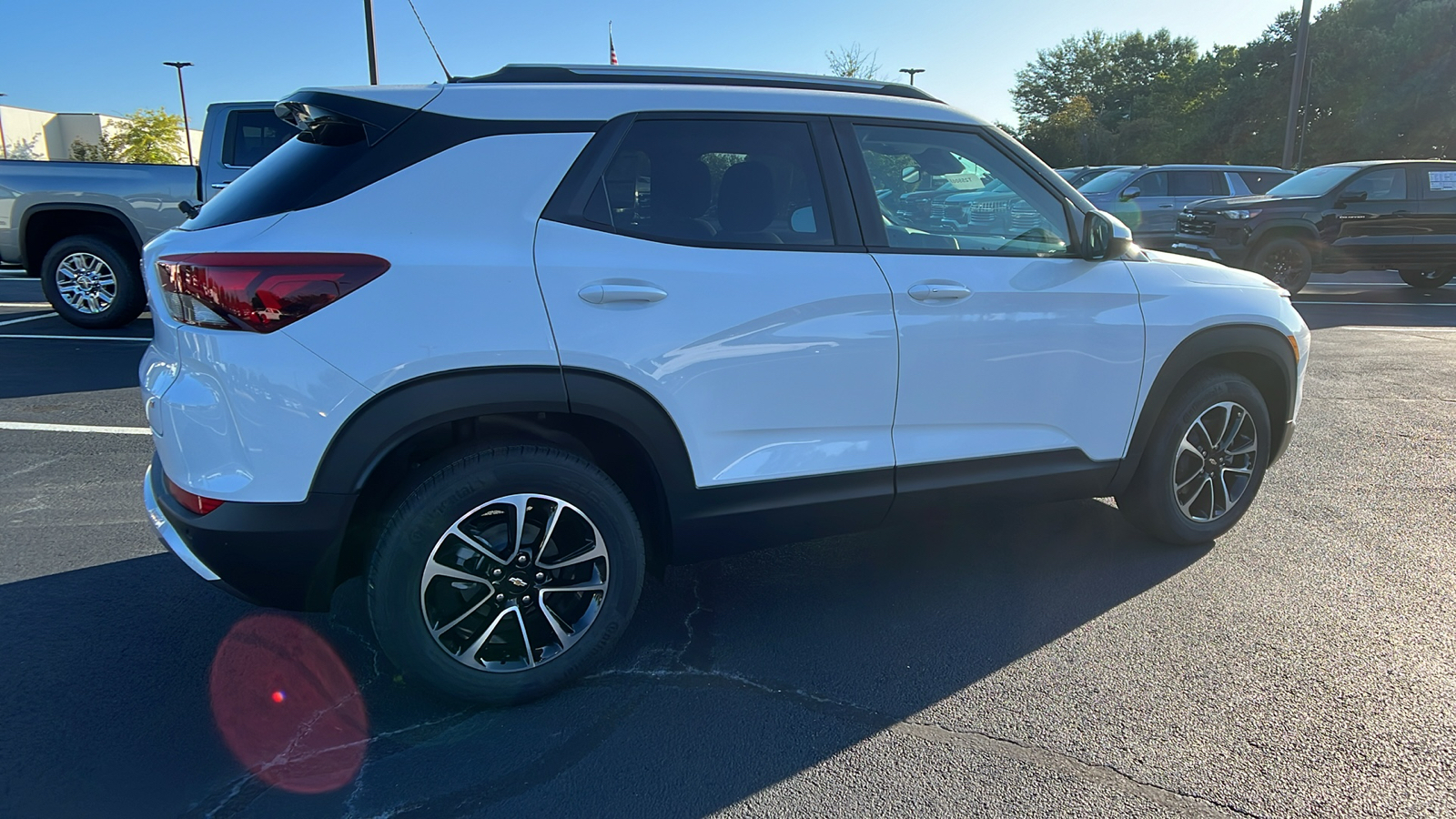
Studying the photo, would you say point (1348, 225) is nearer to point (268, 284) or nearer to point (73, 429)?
point (268, 284)

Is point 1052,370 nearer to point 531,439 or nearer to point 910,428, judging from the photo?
point 910,428

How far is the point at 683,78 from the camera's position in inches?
119

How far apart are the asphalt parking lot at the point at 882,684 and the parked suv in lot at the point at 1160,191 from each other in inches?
451

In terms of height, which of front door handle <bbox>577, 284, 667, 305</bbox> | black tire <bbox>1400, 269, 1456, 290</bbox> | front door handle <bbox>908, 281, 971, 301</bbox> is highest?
front door handle <bbox>577, 284, 667, 305</bbox>

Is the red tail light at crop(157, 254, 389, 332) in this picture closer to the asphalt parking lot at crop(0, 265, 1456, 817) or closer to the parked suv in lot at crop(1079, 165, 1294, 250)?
the asphalt parking lot at crop(0, 265, 1456, 817)

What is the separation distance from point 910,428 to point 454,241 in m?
1.55

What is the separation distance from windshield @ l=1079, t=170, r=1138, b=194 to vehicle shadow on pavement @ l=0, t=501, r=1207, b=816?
12686mm

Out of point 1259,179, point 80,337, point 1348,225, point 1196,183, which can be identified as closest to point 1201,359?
point 80,337

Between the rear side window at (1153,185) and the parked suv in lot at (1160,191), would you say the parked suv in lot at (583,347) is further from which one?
the rear side window at (1153,185)

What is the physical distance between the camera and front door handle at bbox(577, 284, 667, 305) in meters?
2.55

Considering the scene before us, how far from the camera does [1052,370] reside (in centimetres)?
326

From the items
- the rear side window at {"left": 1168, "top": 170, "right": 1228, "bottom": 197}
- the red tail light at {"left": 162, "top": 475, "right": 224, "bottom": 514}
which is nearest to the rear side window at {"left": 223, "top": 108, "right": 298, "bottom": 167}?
the red tail light at {"left": 162, "top": 475, "right": 224, "bottom": 514}

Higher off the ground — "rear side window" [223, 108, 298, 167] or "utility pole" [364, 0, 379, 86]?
"utility pole" [364, 0, 379, 86]

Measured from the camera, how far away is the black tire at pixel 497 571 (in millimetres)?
2508
